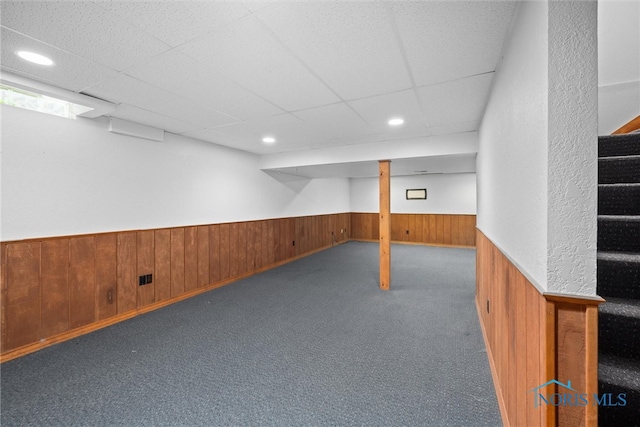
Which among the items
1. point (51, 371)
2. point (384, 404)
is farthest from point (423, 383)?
point (51, 371)

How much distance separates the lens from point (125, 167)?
3.17 meters

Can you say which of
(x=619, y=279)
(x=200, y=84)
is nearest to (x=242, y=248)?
(x=200, y=84)

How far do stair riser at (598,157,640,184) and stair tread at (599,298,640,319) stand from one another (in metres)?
0.86

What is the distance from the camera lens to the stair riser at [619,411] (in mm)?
933

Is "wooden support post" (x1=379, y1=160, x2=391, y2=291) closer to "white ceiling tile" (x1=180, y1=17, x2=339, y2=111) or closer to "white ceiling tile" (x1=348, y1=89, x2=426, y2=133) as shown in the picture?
"white ceiling tile" (x1=348, y1=89, x2=426, y2=133)

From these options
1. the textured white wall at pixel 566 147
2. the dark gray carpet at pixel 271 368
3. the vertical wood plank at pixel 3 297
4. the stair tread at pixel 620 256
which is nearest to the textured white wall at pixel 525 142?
the textured white wall at pixel 566 147

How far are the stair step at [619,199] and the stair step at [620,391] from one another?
0.97 metres

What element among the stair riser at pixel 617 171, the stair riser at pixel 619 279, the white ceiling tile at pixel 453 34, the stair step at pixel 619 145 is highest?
the white ceiling tile at pixel 453 34

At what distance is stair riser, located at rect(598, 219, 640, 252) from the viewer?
1.39 meters

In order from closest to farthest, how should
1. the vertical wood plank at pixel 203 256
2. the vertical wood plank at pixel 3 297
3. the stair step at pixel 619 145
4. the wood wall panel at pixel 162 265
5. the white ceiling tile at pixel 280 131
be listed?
the stair step at pixel 619 145 → the vertical wood plank at pixel 3 297 → the white ceiling tile at pixel 280 131 → the wood wall panel at pixel 162 265 → the vertical wood plank at pixel 203 256

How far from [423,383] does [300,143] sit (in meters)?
3.44

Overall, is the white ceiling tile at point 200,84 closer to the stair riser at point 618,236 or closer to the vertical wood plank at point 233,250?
the vertical wood plank at point 233,250

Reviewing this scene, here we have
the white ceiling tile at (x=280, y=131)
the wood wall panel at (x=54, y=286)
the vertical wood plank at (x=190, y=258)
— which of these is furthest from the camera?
the vertical wood plank at (x=190, y=258)

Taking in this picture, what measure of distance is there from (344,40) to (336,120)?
1.48m
